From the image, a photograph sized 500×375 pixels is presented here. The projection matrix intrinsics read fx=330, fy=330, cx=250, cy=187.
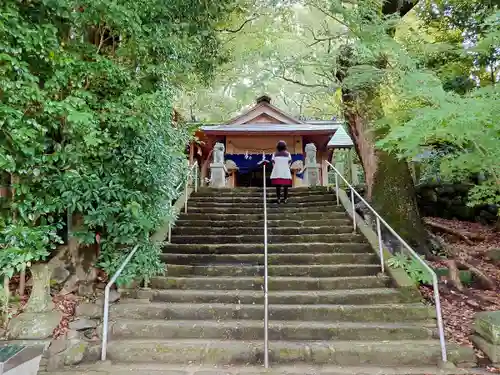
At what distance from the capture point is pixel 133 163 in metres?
4.15

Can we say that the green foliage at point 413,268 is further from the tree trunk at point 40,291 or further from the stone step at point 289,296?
the tree trunk at point 40,291

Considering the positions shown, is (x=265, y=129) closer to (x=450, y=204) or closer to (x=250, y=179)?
(x=250, y=179)

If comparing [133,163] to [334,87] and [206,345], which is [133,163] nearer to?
[206,345]

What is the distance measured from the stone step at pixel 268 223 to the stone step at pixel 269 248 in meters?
Answer: 0.84

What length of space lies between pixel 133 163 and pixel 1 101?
1448mm

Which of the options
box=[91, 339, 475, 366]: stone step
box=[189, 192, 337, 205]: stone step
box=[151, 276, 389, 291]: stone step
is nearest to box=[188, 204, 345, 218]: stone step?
box=[189, 192, 337, 205]: stone step

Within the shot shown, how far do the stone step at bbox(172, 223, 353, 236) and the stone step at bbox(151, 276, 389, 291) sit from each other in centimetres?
159

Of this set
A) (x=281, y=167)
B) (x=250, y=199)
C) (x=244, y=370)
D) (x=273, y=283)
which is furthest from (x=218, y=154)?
(x=244, y=370)

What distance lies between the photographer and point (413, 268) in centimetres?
466

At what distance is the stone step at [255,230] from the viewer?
20.6 feet

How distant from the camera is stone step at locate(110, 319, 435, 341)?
12.3 ft

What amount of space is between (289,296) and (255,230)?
7.39 feet

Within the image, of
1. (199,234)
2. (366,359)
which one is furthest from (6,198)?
(366,359)

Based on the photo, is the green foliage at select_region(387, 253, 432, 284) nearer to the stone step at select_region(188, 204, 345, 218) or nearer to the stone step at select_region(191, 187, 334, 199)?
the stone step at select_region(188, 204, 345, 218)
